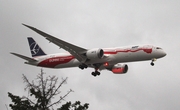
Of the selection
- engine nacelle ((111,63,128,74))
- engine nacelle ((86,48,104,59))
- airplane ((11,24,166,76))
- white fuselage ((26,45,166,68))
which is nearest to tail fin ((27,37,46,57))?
airplane ((11,24,166,76))

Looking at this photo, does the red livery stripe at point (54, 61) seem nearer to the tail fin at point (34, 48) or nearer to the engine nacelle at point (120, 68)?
the tail fin at point (34, 48)

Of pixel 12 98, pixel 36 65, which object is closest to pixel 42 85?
pixel 12 98

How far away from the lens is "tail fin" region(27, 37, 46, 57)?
73688 millimetres

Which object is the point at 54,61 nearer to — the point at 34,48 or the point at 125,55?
the point at 34,48

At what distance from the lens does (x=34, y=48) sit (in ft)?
248

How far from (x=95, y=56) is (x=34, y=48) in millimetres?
18093

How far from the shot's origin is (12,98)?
1369 inches

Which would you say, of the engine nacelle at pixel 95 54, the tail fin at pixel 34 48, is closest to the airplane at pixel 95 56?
the engine nacelle at pixel 95 54

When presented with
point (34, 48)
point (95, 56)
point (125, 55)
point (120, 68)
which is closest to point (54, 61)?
point (34, 48)

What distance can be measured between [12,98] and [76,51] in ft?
95.8

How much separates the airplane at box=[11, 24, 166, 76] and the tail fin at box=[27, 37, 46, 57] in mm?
780

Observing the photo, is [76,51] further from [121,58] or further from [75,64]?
[121,58]

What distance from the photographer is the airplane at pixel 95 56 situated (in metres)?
59.6

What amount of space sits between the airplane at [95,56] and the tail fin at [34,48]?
780 millimetres
